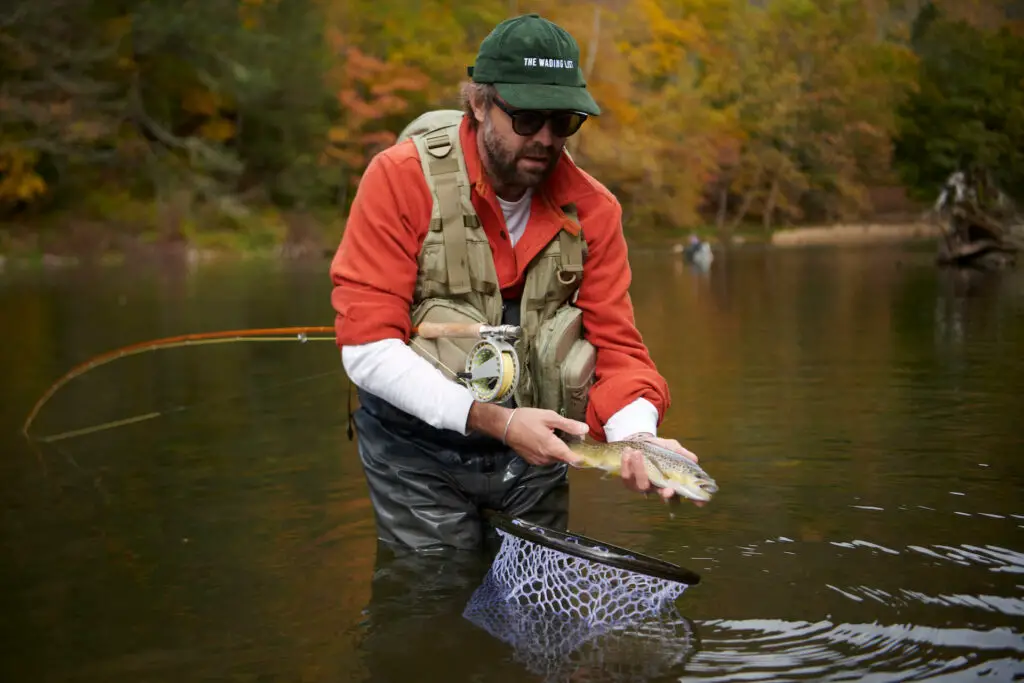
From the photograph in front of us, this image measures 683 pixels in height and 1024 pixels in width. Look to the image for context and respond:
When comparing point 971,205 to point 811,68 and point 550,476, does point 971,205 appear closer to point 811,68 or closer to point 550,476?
point 550,476

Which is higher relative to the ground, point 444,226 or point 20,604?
point 444,226

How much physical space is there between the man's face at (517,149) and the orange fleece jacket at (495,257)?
0.33 feet

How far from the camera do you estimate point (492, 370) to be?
3812 mm

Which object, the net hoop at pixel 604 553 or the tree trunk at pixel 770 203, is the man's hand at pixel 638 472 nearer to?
the net hoop at pixel 604 553

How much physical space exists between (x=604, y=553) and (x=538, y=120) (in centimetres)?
119

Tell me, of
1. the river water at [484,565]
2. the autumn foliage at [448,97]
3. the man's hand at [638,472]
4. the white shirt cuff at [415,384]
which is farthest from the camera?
the autumn foliage at [448,97]

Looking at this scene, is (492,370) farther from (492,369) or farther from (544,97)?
(544,97)

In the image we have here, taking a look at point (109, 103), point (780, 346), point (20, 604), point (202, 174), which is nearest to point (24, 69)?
point (109, 103)

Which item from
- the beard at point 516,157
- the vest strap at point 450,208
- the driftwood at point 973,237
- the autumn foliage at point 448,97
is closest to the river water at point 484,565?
the vest strap at point 450,208

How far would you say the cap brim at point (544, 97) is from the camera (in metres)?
3.64

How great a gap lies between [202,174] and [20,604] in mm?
33359

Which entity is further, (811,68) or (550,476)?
(811,68)

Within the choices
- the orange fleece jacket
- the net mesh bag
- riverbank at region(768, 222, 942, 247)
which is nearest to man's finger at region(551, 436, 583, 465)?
the net mesh bag

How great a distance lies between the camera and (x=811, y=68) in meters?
52.4
